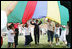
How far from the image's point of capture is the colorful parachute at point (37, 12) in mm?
7316

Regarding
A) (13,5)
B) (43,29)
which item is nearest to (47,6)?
(13,5)

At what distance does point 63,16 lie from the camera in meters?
7.47

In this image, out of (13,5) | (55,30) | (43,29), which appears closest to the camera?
(13,5)

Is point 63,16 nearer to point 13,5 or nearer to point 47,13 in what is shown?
point 47,13

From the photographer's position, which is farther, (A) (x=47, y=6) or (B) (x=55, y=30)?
(B) (x=55, y=30)

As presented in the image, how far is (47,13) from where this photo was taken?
7.37m

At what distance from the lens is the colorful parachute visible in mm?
7316

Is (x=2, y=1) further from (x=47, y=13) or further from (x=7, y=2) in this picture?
(x=47, y=13)

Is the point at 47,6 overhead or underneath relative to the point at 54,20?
overhead

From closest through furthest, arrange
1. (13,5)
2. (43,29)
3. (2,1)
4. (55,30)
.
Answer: (2,1) → (13,5) → (55,30) → (43,29)

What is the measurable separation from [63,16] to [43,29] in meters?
6.64

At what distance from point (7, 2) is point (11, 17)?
620mm

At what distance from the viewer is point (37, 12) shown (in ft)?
24.6

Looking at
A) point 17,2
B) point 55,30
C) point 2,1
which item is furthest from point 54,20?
point 2,1
